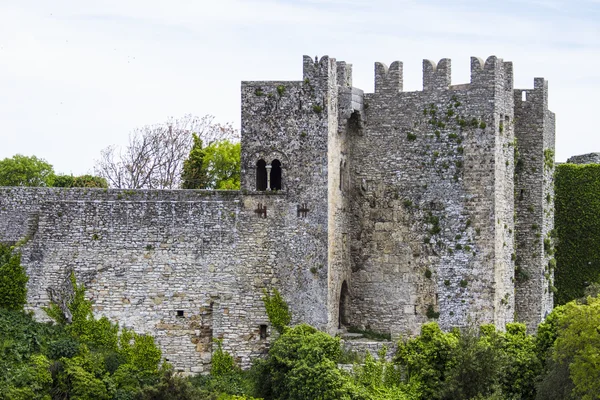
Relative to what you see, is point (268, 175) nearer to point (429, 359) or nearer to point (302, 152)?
point (302, 152)

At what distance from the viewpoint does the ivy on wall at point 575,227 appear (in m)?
43.1

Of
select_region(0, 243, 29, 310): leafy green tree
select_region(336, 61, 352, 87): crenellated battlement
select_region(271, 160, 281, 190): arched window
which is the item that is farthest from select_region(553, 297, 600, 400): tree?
select_region(0, 243, 29, 310): leafy green tree

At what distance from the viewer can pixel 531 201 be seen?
41.1 metres

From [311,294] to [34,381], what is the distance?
27.6ft

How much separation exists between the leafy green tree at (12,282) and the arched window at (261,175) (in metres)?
7.61

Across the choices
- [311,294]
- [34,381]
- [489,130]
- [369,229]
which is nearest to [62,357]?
[34,381]

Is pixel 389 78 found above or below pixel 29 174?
above

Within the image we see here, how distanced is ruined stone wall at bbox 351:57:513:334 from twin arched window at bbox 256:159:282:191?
2.69 metres

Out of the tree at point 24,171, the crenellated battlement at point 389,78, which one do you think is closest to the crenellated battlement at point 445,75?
the crenellated battlement at point 389,78

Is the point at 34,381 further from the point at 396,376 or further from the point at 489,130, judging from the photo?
the point at 489,130

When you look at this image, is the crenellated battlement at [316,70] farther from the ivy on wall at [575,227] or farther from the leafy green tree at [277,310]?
the ivy on wall at [575,227]

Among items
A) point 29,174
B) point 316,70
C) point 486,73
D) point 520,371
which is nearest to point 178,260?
point 316,70

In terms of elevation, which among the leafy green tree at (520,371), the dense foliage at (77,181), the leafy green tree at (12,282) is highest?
the dense foliage at (77,181)

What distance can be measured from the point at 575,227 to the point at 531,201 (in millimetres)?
3014
